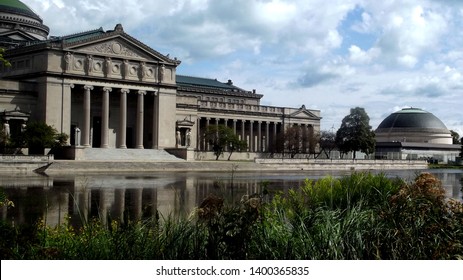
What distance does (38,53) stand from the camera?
83000 millimetres

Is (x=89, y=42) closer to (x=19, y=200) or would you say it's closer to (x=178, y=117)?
(x=178, y=117)

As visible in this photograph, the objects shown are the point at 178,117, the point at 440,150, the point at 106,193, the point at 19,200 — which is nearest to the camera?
the point at 19,200

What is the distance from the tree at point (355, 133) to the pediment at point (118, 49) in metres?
39.4

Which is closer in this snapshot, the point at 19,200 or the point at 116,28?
→ the point at 19,200

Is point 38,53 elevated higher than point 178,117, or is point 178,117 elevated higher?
point 38,53

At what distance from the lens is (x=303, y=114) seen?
12338 cm

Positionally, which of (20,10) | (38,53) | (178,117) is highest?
(20,10)

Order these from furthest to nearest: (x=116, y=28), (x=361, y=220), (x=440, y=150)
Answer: (x=440, y=150), (x=116, y=28), (x=361, y=220)

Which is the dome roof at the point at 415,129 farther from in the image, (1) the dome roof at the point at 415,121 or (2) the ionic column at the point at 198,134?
(2) the ionic column at the point at 198,134

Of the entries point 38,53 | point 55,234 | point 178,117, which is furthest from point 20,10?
point 55,234

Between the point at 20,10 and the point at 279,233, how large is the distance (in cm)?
10387

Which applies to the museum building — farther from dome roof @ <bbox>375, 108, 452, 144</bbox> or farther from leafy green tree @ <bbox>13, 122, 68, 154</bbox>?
dome roof @ <bbox>375, 108, 452, 144</bbox>

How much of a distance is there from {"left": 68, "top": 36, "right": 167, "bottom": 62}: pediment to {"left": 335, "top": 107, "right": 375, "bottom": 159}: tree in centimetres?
3939

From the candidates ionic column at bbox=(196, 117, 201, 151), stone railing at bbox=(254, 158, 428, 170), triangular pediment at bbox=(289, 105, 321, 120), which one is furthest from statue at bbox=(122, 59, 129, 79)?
triangular pediment at bbox=(289, 105, 321, 120)
